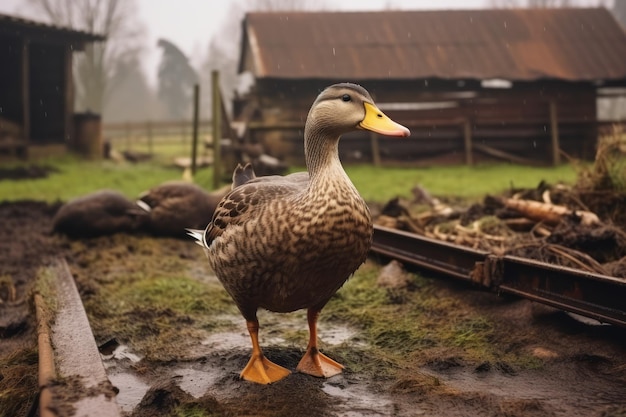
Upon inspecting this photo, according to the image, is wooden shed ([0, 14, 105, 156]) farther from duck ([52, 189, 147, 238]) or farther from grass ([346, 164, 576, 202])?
duck ([52, 189, 147, 238])

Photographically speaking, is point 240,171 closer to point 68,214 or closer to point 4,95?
point 68,214

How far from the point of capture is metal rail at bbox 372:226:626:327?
139 inches

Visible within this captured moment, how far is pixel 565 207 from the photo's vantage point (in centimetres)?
636

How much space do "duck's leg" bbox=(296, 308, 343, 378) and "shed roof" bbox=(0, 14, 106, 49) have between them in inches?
600

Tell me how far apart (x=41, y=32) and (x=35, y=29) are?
1.77 feet

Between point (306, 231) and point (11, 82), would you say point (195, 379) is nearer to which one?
point (306, 231)

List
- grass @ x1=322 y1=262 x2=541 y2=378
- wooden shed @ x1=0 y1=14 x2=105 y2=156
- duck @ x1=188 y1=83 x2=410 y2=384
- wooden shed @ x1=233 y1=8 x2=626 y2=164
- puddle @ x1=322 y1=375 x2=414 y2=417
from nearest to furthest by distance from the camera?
puddle @ x1=322 y1=375 x2=414 y2=417
duck @ x1=188 y1=83 x2=410 y2=384
grass @ x1=322 y1=262 x2=541 y2=378
wooden shed @ x1=0 y1=14 x2=105 y2=156
wooden shed @ x1=233 y1=8 x2=626 y2=164

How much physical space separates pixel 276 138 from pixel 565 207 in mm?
11096

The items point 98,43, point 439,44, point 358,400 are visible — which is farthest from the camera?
point 98,43

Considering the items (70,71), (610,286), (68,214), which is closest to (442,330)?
(610,286)

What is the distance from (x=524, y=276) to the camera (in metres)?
4.23

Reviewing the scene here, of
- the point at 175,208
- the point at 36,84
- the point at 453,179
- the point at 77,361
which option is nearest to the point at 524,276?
the point at 77,361

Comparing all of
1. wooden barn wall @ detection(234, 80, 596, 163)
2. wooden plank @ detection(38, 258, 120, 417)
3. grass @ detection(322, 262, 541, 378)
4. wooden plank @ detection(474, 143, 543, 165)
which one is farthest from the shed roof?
grass @ detection(322, 262, 541, 378)

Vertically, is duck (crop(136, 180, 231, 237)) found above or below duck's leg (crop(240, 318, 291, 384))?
above
